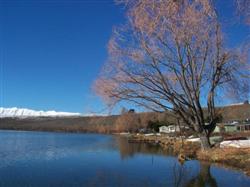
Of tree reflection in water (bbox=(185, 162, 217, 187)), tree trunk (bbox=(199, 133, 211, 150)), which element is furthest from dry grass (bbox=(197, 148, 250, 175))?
tree reflection in water (bbox=(185, 162, 217, 187))

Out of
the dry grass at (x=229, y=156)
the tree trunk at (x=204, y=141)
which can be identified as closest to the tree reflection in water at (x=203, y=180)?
the dry grass at (x=229, y=156)

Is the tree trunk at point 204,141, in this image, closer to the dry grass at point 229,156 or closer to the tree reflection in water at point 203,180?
the dry grass at point 229,156

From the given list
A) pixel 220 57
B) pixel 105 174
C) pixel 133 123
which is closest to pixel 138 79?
pixel 220 57

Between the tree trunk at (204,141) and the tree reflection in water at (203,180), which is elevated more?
the tree trunk at (204,141)

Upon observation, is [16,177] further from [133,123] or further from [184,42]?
[133,123]

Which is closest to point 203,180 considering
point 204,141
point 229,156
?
point 229,156

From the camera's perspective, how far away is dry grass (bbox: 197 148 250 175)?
20397mm

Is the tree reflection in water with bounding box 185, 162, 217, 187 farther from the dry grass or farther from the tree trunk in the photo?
the tree trunk

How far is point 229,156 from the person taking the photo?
74.4ft

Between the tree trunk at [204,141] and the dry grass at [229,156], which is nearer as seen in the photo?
the dry grass at [229,156]

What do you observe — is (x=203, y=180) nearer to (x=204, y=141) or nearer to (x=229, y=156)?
(x=229, y=156)

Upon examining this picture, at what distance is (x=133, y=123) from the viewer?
116812 mm

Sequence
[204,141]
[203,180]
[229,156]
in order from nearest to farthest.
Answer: [203,180] → [229,156] → [204,141]

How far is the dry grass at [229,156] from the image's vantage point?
20.4 metres
